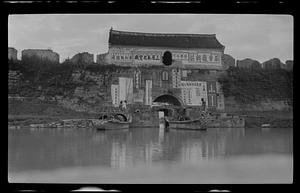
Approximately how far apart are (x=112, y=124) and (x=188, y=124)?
2136 millimetres

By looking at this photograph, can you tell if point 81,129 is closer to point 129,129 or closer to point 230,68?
point 129,129

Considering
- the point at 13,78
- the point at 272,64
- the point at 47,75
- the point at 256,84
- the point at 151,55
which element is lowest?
the point at 256,84

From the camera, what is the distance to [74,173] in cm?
552

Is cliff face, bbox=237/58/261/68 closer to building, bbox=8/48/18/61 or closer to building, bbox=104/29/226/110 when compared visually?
building, bbox=104/29/226/110

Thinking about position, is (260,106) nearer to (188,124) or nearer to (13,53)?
(188,124)

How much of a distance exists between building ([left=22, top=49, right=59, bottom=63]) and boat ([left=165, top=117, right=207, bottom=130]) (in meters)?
3.59

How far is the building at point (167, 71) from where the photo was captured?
34.4ft

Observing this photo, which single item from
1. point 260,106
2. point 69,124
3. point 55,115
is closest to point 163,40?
point 260,106

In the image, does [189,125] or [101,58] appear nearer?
[101,58]

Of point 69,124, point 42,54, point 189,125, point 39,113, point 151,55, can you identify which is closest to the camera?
point 42,54

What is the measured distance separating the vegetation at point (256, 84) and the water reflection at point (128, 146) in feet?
2.77

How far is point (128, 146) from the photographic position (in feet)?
25.2

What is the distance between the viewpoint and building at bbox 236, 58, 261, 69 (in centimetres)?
892
